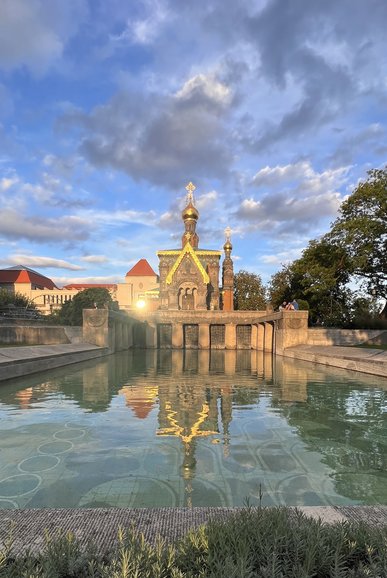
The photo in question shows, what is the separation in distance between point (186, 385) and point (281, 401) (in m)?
4.89

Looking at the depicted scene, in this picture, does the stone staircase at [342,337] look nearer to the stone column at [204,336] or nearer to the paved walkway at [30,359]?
the stone column at [204,336]

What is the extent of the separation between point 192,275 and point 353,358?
44.7m

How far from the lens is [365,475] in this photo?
6.38m

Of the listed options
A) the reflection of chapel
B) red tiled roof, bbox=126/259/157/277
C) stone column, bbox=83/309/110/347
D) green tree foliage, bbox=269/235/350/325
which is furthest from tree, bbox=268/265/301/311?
red tiled roof, bbox=126/259/157/277

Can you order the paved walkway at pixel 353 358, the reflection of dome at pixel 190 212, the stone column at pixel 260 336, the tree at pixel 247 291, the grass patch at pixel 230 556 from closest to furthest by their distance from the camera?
the grass patch at pixel 230 556 → the paved walkway at pixel 353 358 → the stone column at pixel 260 336 → the reflection of dome at pixel 190 212 → the tree at pixel 247 291

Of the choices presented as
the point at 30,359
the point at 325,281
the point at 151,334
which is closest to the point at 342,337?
the point at 325,281

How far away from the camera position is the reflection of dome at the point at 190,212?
79.2m

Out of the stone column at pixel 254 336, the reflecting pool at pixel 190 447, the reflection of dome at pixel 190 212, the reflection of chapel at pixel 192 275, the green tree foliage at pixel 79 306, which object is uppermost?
the reflection of dome at pixel 190 212

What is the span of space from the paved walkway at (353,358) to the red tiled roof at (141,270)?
3816 inches

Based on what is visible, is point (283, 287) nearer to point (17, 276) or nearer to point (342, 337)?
point (342, 337)

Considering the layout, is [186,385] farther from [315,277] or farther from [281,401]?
[315,277]

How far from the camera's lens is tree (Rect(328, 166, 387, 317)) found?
38562 mm

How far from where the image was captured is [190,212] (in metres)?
79.2

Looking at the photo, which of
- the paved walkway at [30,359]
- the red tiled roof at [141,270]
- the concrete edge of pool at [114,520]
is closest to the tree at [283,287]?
the paved walkway at [30,359]
